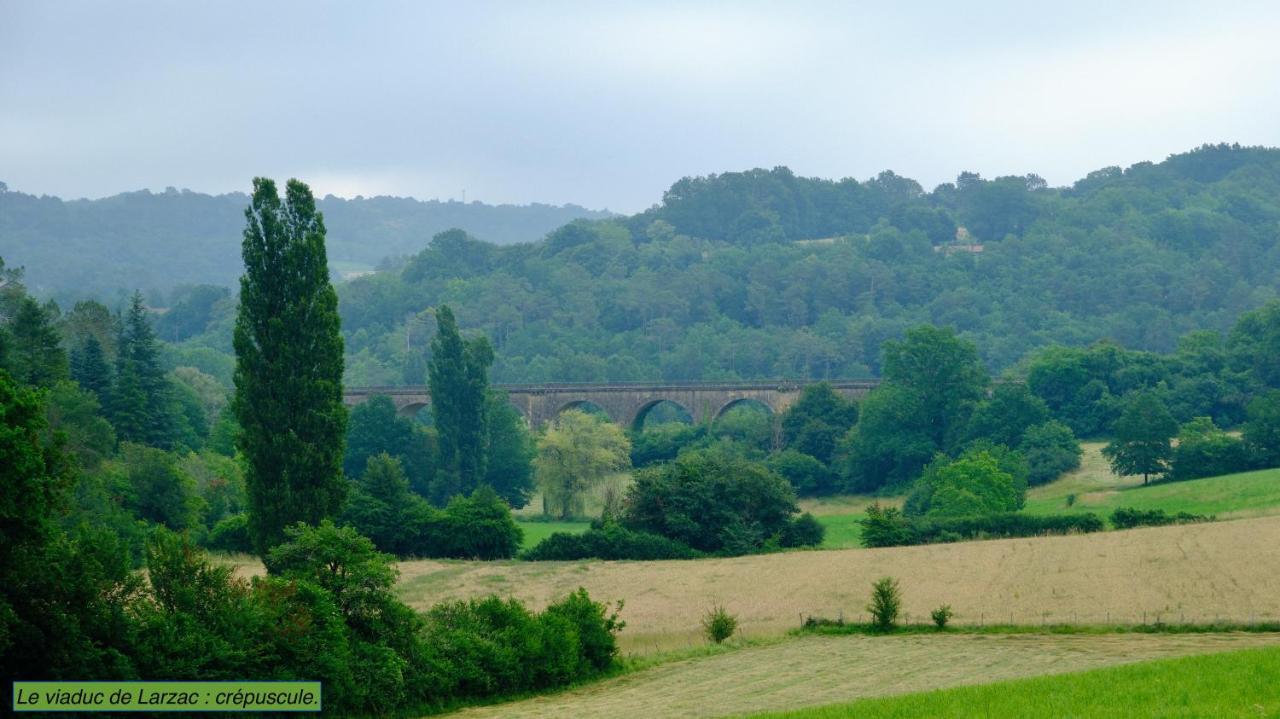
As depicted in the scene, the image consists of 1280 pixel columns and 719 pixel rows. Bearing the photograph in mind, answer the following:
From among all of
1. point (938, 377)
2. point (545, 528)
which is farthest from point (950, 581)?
point (938, 377)

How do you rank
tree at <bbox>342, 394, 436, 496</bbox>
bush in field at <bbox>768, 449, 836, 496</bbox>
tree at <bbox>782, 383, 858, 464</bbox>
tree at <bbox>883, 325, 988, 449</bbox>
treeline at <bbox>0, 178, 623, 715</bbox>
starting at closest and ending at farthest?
1. treeline at <bbox>0, 178, 623, 715</bbox>
2. tree at <bbox>342, 394, 436, 496</bbox>
3. bush in field at <bbox>768, 449, 836, 496</bbox>
4. tree at <bbox>883, 325, 988, 449</bbox>
5. tree at <bbox>782, 383, 858, 464</bbox>

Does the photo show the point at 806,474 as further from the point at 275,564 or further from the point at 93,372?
the point at 275,564

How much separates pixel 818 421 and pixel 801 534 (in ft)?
97.1

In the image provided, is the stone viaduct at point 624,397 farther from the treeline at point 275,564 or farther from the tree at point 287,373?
the tree at point 287,373

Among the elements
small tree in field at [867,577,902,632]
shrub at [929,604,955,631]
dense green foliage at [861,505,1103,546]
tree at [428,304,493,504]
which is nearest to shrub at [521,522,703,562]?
dense green foliage at [861,505,1103,546]

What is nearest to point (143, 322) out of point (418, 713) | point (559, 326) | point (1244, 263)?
point (418, 713)

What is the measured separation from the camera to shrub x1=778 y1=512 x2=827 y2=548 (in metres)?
56.2

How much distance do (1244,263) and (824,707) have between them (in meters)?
149

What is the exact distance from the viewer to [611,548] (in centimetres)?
5341

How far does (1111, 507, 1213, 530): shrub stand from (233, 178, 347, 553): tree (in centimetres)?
2733

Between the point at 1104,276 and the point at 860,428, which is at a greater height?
the point at 1104,276

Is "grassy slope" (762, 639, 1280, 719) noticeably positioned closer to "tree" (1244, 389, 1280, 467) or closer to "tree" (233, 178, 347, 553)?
"tree" (233, 178, 347, 553)

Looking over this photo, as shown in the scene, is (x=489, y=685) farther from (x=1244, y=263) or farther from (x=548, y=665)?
(x=1244, y=263)

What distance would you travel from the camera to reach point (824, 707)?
22766mm
